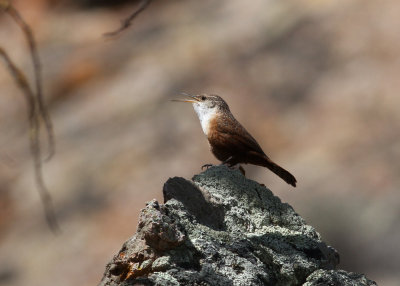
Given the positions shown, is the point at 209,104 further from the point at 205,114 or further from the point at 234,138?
the point at 234,138

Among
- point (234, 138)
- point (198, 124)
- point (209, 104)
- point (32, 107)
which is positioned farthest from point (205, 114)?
point (198, 124)

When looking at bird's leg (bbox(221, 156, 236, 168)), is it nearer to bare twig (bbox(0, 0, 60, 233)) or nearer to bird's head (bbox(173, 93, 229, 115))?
bird's head (bbox(173, 93, 229, 115))

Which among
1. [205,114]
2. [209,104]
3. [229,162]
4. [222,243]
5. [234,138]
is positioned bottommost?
[222,243]

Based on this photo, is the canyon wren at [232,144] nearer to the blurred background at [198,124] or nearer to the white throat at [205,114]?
the white throat at [205,114]

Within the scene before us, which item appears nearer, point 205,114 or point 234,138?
point 234,138

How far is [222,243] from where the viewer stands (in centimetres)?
330

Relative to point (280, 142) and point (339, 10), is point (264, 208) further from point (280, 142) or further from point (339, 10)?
point (339, 10)

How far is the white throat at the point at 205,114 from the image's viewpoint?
5.74 meters

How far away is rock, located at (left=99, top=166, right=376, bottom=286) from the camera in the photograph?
3.07m

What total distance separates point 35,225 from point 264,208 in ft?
30.4

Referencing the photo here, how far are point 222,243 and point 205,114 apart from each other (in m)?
2.72

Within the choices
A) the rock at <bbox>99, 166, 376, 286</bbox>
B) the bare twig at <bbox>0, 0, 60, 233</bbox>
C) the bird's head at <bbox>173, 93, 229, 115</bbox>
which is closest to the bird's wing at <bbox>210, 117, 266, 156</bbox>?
the bird's head at <bbox>173, 93, 229, 115</bbox>

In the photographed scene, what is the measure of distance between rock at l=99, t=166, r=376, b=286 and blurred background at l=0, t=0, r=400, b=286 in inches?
229

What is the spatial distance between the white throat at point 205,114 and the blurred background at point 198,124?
3999 millimetres
